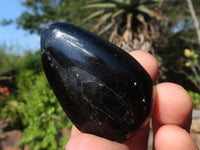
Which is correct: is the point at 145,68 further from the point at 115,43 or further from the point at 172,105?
the point at 115,43

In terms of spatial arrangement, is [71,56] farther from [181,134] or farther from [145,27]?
[145,27]

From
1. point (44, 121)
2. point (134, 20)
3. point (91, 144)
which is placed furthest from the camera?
point (134, 20)

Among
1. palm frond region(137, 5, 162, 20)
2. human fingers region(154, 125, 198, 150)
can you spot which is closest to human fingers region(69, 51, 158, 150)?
human fingers region(154, 125, 198, 150)

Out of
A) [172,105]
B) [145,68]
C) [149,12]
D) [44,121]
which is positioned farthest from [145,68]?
[149,12]

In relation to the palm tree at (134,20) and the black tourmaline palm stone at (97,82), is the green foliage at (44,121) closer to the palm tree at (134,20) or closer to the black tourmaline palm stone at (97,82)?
the black tourmaline palm stone at (97,82)

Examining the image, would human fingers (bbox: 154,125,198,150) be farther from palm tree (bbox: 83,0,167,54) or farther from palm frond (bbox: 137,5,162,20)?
palm frond (bbox: 137,5,162,20)

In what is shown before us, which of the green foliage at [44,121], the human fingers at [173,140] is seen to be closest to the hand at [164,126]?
the human fingers at [173,140]
